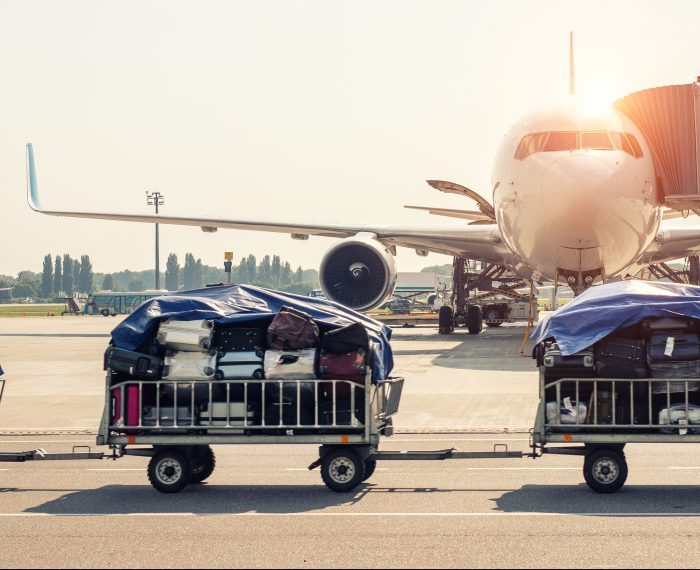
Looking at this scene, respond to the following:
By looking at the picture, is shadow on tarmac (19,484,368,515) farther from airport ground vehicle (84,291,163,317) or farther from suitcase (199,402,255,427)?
airport ground vehicle (84,291,163,317)

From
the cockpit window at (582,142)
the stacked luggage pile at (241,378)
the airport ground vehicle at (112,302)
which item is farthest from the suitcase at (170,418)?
the airport ground vehicle at (112,302)

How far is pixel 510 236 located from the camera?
2323cm

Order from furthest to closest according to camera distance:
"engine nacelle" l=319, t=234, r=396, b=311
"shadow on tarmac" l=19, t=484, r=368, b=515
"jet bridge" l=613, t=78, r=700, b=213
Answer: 1. "engine nacelle" l=319, t=234, r=396, b=311
2. "jet bridge" l=613, t=78, r=700, b=213
3. "shadow on tarmac" l=19, t=484, r=368, b=515

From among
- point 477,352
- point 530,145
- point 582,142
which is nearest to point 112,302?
point 477,352

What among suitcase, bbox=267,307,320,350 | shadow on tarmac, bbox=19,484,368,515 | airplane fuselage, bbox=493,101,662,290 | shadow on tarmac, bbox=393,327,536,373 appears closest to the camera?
shadow on tarmac, bbox=19,484,368,515

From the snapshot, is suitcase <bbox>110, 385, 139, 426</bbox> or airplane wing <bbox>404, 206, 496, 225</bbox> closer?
suitcase <bbox>110, 385, 139, 426</bbox>

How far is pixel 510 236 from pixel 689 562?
16590mm

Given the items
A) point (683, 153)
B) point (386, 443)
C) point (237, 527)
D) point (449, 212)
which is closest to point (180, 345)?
point (237, 527)

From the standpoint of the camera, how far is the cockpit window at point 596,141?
69.1ft

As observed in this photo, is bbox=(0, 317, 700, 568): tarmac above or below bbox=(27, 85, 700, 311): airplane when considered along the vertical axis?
below

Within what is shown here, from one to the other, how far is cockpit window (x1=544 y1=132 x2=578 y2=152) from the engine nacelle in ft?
27.6

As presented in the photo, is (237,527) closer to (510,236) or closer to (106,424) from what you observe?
(106,424)

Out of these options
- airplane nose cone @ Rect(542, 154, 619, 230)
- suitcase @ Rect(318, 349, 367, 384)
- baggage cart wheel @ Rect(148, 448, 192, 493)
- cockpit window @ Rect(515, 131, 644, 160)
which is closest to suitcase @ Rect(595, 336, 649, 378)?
suitcase @ Rect(318, 349, 367, 384)

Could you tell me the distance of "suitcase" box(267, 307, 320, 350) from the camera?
33.0ft
